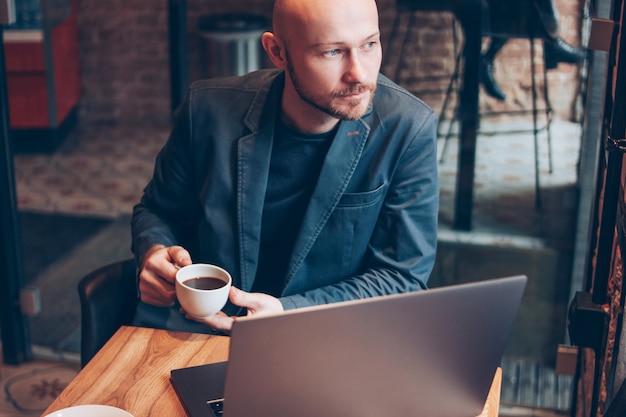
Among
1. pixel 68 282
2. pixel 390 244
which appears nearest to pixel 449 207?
pixel 390 244

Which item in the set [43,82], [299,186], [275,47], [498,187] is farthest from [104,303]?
[43,82]

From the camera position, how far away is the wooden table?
1244 mm

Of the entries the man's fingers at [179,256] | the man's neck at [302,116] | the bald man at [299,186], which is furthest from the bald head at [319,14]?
the man's fingers at [179,256]

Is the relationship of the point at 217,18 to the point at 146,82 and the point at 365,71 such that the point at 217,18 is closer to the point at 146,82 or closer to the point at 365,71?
the point at 146,82

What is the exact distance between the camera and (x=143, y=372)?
1.33 m

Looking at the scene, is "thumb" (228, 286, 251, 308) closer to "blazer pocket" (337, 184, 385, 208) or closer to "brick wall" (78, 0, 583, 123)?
"blazer pocket" (337, 184, 385, 208)

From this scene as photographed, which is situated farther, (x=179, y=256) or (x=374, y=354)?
(x=179, y=256)

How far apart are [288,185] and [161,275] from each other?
352 millimetres

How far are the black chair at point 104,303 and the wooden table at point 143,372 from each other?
7.4 inches

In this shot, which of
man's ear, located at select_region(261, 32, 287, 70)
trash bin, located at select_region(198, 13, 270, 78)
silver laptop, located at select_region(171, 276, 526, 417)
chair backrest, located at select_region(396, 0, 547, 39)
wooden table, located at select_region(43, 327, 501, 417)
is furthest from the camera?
trash bin, located at select_region(198, 13, 270, 78)

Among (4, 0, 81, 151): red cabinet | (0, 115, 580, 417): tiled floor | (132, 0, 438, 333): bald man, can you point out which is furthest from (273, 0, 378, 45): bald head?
(4, 0, 81, 151): red cabinet

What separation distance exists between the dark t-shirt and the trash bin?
3.40 ft

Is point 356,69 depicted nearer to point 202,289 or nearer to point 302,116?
point 302,116

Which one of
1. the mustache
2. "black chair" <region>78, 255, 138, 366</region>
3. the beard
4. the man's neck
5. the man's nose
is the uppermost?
the man's nose
